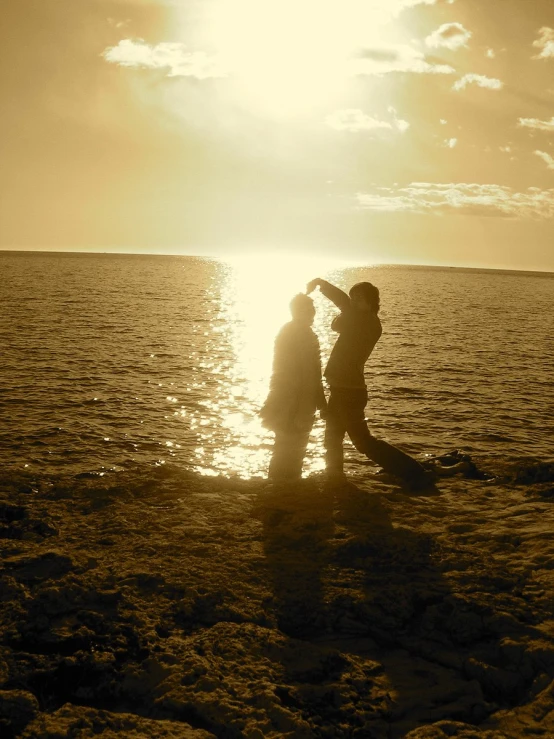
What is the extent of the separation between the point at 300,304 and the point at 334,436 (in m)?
1.81

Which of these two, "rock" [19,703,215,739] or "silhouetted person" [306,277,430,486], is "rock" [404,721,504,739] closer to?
"rock" [19,703,215,739]

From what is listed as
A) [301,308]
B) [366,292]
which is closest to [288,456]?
[301,308]

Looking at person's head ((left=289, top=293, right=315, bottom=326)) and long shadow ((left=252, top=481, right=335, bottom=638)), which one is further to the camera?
person's head ((left=289, top=293, right=315, bottom=326))

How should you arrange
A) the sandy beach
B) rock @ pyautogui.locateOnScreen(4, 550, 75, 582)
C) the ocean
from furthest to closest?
the ocean < rock @ pyautogui.locateOnScreen(4, 550, 75, 582) < the sandy beach

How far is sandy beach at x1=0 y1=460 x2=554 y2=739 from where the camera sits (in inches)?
129

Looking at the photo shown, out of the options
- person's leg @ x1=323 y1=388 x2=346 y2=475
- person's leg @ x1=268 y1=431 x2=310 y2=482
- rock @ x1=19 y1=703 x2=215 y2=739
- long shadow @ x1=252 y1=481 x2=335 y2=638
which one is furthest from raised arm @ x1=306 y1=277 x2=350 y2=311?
rock @ x1=19 y1=703 x2=215 y2=739

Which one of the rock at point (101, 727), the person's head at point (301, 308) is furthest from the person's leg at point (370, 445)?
the rock at point (101, 727)

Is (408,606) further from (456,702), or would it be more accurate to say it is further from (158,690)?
(158,690)

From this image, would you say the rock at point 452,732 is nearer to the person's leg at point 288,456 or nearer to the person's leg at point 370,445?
the person's leg at point 370,445

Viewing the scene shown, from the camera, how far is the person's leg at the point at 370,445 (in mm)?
7164

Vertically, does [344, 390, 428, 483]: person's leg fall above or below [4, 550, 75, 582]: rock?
above

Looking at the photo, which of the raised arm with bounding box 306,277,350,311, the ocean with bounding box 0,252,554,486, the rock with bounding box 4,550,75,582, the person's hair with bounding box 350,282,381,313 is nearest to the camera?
the rock with bounding box 4,550,75,582

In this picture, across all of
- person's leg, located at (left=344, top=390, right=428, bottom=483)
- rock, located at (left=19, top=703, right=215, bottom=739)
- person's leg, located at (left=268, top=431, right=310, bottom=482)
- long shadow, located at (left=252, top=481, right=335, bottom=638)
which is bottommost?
rock, located at (left=19, top=703, right=215, bottom=739)

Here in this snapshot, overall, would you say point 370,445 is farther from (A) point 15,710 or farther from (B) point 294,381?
(A) point 15,710
